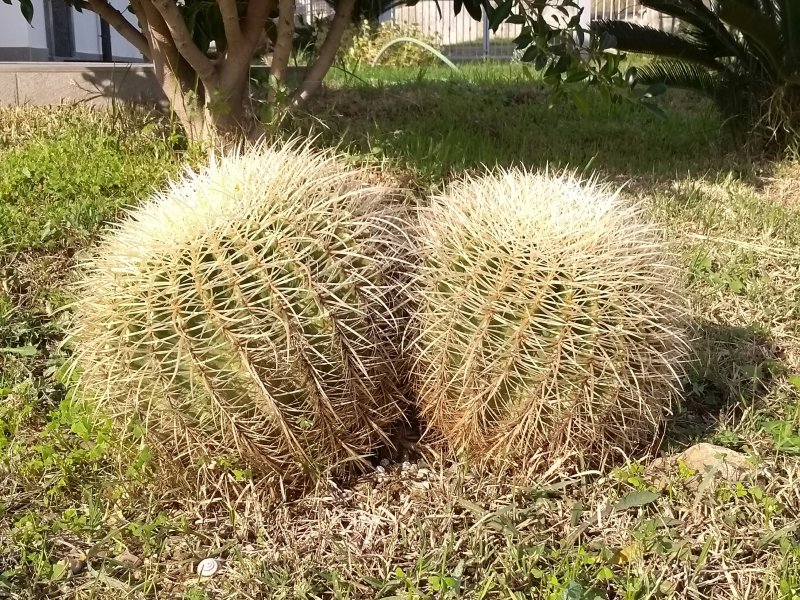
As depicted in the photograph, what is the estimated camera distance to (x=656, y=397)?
2184mm

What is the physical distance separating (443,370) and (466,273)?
0.28 metres

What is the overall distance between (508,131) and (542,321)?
394 cm

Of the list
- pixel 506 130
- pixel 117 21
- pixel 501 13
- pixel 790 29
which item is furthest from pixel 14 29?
pixel 790 29

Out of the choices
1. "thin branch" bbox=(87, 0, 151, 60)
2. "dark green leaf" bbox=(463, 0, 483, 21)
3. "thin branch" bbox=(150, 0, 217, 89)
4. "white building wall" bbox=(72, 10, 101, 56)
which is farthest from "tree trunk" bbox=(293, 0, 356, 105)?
"white building wall" bbox=(72, 10, 101, 56)

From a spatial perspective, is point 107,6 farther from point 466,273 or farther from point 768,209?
point 768,209

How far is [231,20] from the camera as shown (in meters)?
3.83

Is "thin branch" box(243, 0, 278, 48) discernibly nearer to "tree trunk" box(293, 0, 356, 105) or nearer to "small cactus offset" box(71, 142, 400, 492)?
"tree trunk" box(293, 0, 356, 105)

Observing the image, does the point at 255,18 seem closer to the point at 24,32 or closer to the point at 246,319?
the point at 246,319

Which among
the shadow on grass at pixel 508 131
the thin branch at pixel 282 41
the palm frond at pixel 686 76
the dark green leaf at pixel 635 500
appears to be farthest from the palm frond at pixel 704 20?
the dark green leaf at pixel 635 500

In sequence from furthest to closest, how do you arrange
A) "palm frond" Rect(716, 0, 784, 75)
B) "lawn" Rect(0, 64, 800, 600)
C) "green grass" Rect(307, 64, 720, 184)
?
"palm frond" Rect(716, 0, 784, 75) → "green grass" Rect(307, 64, 720, 184) → "lawn" Rect(0, 64, 800, 600)

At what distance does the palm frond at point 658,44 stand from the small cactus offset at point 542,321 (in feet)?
12.4

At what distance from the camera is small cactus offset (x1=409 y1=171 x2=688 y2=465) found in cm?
197

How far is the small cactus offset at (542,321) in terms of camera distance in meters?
1.97

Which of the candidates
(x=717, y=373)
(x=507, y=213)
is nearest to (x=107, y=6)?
(x=507, y=213)
